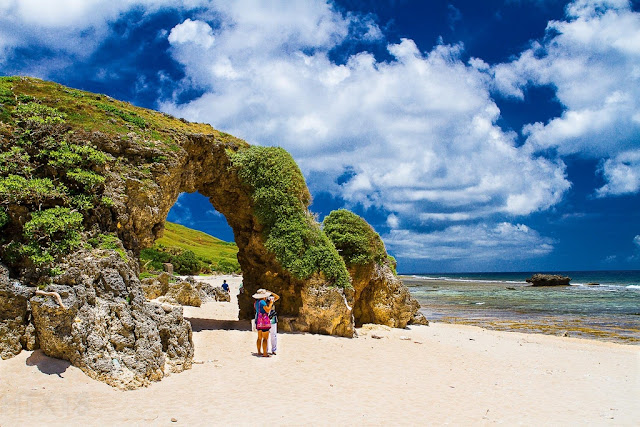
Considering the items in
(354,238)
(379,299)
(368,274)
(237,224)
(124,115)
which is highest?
(124,115)

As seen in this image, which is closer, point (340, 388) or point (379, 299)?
point (340, 388)

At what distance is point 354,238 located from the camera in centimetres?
2333

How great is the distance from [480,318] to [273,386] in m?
25.4

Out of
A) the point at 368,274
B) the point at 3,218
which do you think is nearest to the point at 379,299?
the point at 368,274

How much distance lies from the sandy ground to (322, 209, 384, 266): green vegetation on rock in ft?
18.5

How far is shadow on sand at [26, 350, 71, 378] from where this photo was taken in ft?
35.0

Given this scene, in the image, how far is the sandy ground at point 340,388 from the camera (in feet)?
31.6

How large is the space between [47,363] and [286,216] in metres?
11.0

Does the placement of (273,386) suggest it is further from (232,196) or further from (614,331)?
(614,331)

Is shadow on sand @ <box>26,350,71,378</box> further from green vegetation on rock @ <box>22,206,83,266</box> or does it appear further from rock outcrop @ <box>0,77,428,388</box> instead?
green vegetation on rock @ <box>22,206,83,266</box>

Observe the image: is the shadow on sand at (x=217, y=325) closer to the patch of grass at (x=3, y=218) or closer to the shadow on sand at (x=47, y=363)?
the shadow on sand at (x=47, y=363)

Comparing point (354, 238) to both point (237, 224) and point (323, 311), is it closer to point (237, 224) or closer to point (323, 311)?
point (323, 311)

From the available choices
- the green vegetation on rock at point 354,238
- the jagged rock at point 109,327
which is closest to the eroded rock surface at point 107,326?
the jagged rock at point 109,327

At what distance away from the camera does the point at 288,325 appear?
19.4 m
